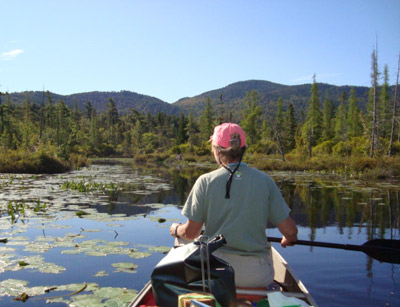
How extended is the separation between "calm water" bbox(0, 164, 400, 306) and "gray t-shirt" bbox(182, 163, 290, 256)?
6.28 ft

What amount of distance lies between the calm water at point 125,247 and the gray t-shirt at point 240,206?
192 centimetres

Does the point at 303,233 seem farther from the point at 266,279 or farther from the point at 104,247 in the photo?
the point at 266,279

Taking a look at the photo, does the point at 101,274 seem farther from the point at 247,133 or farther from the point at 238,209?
the point at 247,133

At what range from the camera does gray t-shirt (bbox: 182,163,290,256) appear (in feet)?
8.72

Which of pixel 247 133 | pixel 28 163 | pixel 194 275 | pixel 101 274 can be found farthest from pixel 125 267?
pixel 247 133

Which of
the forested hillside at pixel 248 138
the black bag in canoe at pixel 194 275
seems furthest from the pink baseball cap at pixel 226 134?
the forested hillside at pixel 248 138

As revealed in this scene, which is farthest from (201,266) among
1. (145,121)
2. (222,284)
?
(145,121)

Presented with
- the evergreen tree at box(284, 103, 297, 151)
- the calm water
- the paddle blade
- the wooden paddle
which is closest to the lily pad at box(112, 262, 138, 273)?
the calm water

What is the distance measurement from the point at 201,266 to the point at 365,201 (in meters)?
12.0

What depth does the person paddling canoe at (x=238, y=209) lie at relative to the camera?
8.74 ft

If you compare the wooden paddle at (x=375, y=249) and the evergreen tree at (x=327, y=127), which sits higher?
the evergreen tree at (x=327, y=127)

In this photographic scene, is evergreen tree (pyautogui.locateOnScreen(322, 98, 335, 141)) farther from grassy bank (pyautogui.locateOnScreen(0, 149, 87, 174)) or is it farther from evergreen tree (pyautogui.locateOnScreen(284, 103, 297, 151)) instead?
grassy bank (pyautogui.locateOnScreen(0, 149, 87, 174))

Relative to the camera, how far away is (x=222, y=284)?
89.7 inches

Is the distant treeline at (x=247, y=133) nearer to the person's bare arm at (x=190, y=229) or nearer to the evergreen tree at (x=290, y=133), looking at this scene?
the evergreen tree at (x=290, y=133)
